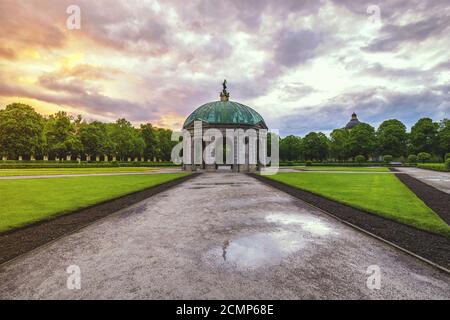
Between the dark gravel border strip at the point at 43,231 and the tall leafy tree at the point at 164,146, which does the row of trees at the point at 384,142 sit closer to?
the tall leafy tree at the point at 164,146

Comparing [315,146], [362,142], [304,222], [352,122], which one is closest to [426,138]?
[362,142]

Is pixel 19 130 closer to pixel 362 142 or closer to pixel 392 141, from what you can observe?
pixel 362 142

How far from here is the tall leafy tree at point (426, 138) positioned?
249ft

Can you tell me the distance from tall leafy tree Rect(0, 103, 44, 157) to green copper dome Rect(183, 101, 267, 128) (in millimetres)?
45469

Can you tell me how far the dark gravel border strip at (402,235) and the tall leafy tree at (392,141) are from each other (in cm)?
8348

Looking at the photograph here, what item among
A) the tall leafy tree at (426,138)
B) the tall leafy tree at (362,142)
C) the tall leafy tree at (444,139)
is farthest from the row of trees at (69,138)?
the tall leafy tree at (444,139)

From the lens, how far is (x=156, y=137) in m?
89.8

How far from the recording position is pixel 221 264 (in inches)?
196

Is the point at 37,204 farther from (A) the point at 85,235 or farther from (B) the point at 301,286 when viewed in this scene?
(B) the point at 301,286

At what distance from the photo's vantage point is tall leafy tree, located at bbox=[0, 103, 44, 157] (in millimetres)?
59281

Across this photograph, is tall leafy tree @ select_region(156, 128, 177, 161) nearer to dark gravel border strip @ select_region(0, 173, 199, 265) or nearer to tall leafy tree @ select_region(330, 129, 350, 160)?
tall leafy tree @ select_region(330, 129, 350, 160)

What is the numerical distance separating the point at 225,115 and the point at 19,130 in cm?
5451

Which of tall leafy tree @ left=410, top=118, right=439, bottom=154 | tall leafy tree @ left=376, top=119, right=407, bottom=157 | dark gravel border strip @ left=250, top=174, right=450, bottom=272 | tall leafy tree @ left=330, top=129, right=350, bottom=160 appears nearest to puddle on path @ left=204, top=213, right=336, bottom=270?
dark gravel border strip @ left=250, top=174, right=450, bottom=272
